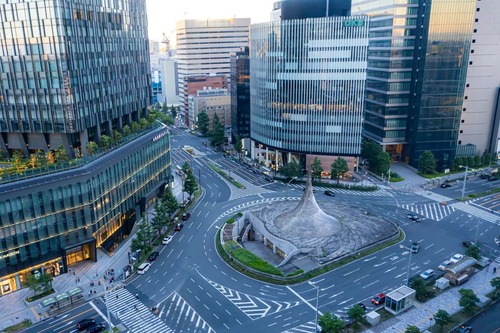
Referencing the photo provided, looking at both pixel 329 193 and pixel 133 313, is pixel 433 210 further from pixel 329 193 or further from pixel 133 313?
pixel 133 313

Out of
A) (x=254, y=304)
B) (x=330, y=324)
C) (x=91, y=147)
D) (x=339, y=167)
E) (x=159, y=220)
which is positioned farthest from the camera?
(x=339, y=167)

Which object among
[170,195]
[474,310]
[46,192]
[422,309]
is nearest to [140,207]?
[170,195]

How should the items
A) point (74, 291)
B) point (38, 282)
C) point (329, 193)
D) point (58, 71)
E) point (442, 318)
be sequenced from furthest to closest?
point (329, 193), point (58, 71), point (74, 291), point (38, 282), point (442, 318)

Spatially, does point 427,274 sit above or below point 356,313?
below

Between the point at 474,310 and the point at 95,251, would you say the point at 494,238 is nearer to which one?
the point at 474,310

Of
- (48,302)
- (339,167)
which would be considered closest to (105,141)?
(48,302)

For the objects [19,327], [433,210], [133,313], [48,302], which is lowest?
[19,327]
